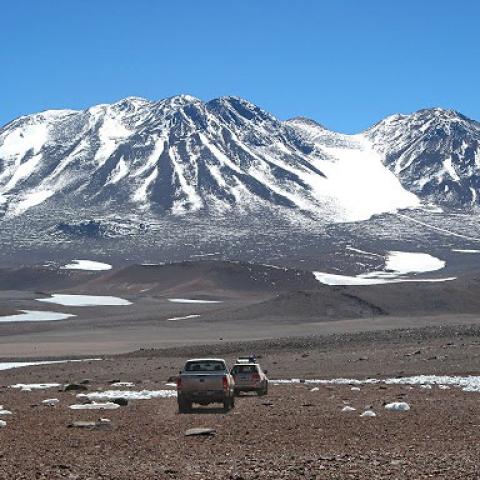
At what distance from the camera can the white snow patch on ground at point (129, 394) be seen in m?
29.5

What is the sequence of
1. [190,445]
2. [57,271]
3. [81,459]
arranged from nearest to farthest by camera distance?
[81,459], [190,445], [57,271]

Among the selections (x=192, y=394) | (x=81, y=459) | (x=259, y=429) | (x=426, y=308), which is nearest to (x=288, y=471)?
(x=81, y=459)

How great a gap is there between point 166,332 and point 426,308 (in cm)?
2983

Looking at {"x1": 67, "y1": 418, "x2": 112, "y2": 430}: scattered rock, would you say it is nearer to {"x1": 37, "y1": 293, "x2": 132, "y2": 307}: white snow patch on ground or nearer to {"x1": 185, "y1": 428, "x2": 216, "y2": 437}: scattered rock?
{"x1": 185, "y1": 428, "x2": 216, "y2": 437}: scattered rock

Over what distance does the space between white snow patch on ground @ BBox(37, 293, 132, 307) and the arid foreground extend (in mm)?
93750

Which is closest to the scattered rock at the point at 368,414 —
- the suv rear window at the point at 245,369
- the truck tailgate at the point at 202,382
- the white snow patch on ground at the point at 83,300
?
the truck tailgate at the point at 202,382

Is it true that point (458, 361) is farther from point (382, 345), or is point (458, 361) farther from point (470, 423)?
point (470, 423)

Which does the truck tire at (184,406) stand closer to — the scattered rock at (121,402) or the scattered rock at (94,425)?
the scattered rock at (121,402)

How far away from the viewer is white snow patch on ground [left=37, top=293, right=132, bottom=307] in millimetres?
131250

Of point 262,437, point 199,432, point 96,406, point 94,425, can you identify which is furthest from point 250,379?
point 262,437

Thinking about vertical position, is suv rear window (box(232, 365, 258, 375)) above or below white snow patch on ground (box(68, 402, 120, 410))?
above

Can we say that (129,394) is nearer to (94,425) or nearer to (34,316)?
(94,425)

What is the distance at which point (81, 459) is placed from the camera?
16062 mm

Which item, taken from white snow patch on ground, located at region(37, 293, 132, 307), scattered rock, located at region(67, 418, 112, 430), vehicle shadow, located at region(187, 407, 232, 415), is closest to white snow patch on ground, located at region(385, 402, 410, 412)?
vehicle shadow, located at region(187, 407, 232, 415)
